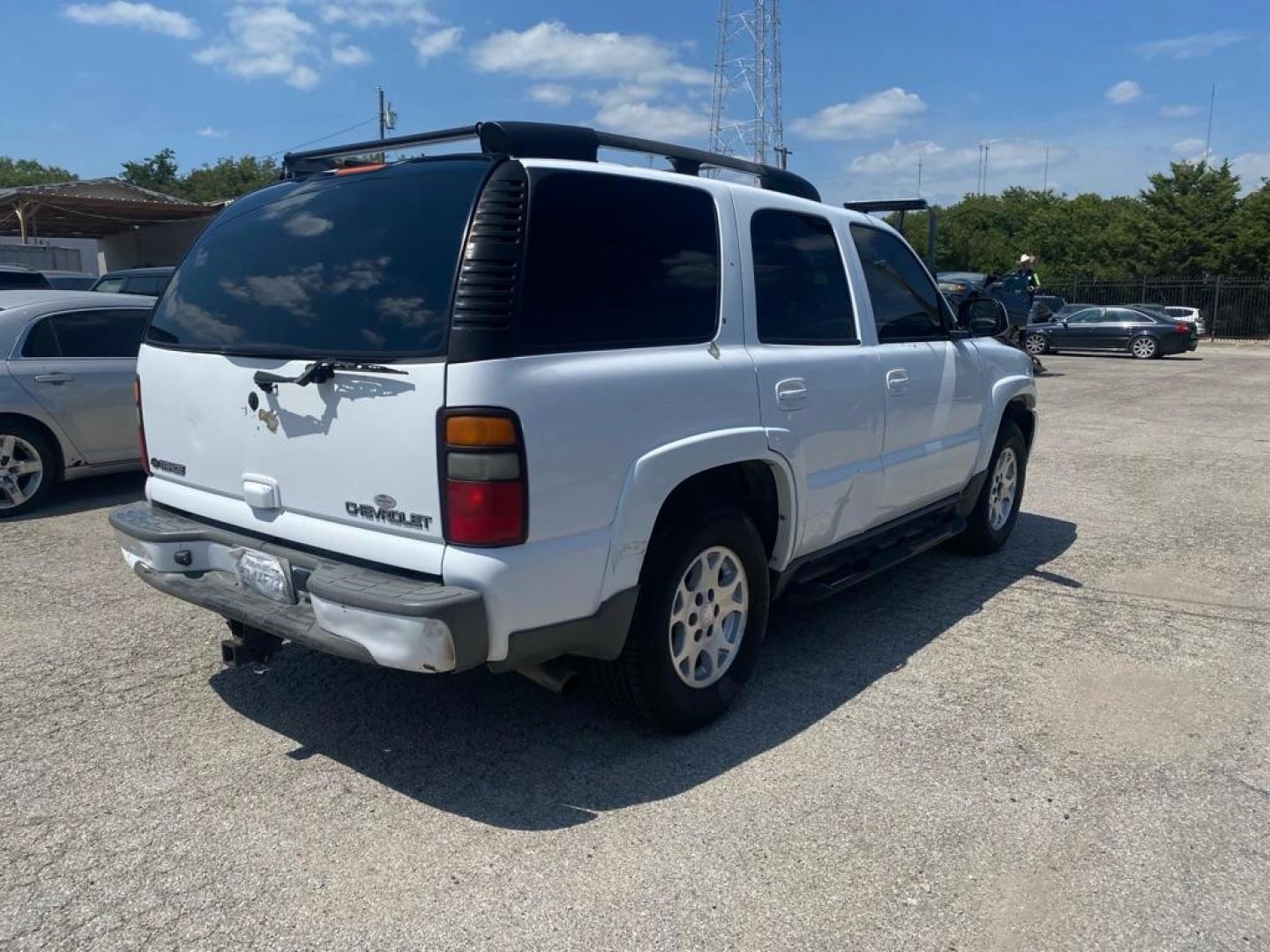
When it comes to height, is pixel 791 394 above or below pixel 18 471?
above

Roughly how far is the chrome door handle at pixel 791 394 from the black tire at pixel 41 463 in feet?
19.2

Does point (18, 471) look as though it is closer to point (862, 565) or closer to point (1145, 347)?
point (862, 565)

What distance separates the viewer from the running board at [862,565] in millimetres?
4297

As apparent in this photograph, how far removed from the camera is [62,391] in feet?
23.4

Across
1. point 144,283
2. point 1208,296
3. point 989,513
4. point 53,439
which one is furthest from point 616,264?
point 1208,296

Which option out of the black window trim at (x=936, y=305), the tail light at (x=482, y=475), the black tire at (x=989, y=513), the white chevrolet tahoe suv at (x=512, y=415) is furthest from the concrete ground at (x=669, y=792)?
the black window trim at (x=936, y=305)

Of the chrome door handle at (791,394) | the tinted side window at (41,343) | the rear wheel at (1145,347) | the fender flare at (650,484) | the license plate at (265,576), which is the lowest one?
the rear wheel at (1145,347)

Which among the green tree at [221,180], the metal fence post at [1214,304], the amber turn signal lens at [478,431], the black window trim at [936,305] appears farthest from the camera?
the green tree at [221,180]

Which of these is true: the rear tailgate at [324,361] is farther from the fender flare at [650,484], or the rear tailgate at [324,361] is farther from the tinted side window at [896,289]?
the tinted side window at [896,289]

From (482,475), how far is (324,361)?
2.32 ft

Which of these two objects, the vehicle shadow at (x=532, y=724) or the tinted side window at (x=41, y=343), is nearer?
the vehicle shadow at (x=532, y=724)

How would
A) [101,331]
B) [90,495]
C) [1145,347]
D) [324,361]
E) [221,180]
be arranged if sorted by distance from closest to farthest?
[324,361], [101,331], [90,495], [1145,347], [221,180]

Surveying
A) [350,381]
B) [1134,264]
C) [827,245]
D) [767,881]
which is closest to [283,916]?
[767,881]

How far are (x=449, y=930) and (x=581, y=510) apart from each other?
1228 millimetres
